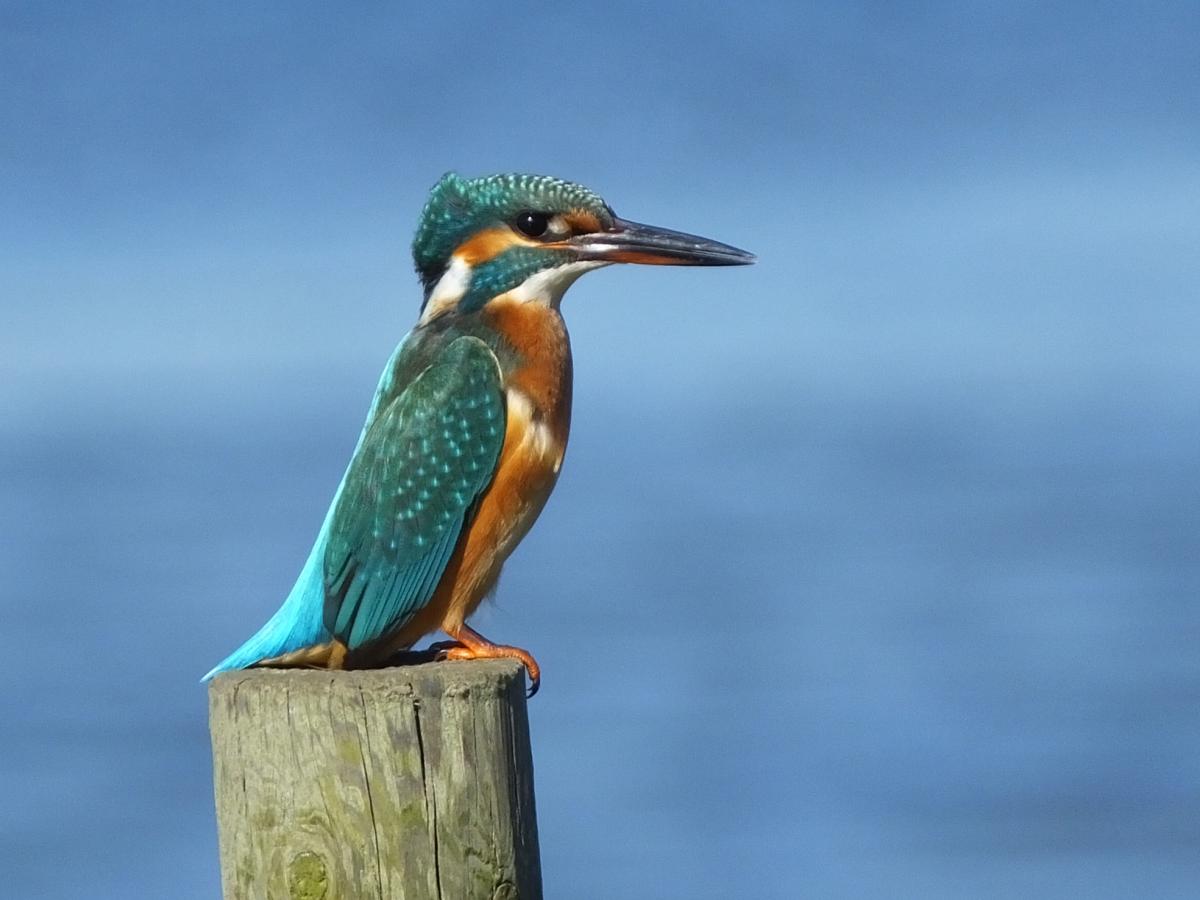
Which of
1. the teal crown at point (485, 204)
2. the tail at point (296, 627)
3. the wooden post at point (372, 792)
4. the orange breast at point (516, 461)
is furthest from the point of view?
the teal crown at point (485, 204)

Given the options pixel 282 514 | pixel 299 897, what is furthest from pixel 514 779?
pixel 282 514

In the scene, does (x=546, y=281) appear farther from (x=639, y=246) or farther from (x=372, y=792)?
(x=372, y=792)

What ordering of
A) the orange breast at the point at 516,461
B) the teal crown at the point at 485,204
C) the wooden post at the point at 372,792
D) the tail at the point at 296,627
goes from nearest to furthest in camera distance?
Result: 1. the wooden post at the point at 372,792
2. the tail at the point at 296,627
3. the orange breast at the point at 516,461
4. the teal crown at the point at 485,204

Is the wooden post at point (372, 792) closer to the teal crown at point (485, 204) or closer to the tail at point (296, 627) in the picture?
the tail at point (296, 627)

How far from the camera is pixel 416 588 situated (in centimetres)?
434

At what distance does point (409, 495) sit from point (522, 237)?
0.69 m

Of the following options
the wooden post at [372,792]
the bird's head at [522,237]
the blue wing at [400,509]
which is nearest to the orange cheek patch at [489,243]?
the bird's head at [522,237]

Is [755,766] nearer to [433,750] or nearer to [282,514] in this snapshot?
[282,514]

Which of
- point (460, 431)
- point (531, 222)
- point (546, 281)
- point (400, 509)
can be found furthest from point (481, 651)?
point (531, 222)

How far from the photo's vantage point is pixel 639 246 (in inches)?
182

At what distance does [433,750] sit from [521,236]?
1.56m

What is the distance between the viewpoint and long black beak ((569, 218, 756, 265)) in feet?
15.1

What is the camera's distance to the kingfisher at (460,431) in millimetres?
4293

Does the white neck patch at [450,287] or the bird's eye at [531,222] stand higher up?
the bird's eye at [531,222]
